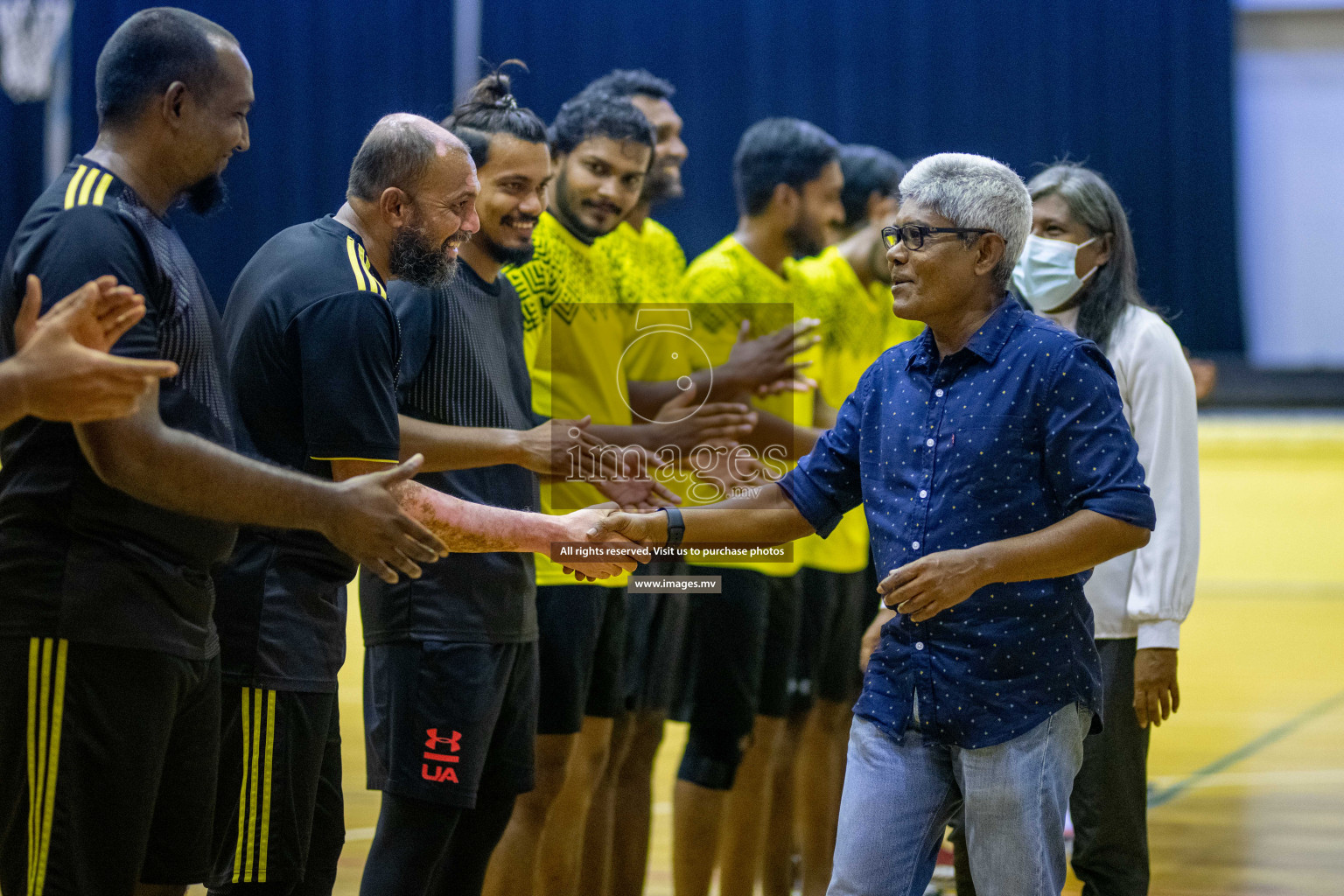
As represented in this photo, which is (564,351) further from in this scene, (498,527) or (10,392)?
(10,392)

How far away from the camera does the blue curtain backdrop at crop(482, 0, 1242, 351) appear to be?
932 cm

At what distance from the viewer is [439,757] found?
2.40 meters

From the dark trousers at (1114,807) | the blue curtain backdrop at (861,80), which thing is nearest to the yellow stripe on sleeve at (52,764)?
the dark trousers at (1114,807)

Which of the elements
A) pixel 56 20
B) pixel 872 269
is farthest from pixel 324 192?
pixel 872 269

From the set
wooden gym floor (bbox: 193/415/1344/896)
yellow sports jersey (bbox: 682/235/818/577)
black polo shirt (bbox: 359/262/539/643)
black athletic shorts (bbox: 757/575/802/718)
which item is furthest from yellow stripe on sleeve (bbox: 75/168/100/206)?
wooden gym floor (bbox: 193/415/1344/896)

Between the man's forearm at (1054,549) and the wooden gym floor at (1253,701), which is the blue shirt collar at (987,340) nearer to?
the man's forearm at (1054,549)

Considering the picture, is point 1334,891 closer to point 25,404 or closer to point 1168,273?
point 25,404

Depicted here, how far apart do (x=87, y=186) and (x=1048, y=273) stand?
1.84m

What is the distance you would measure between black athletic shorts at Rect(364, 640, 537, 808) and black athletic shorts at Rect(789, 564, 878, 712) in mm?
1368

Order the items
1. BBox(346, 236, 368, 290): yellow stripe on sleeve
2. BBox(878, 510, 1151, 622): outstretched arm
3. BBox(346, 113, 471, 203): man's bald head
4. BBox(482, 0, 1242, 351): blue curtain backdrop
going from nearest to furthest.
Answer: BBox(878, 510, 1151, 622): outstretched arm, BBox(346, 236, 368, 290): yellow stripe on sleeve, BBox(346, 113, 471, 203): man's bald head, BBox(482, 0, 1242, 351): blue curtain backdrop

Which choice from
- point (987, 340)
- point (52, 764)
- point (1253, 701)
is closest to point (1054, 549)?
point (987, 340)

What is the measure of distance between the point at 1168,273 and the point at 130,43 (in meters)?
8.51

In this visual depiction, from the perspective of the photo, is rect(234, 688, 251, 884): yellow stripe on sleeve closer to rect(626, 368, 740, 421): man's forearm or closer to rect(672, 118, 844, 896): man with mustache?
rect(626, 368, 740, 421): man's forearm

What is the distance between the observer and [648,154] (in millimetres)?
3172
